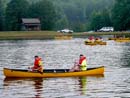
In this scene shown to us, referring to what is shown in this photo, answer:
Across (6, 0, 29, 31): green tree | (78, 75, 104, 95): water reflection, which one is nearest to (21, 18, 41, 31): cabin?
(6, 0, 29, 31): green tree

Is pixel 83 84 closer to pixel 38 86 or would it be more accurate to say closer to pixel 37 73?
pixel 38 86

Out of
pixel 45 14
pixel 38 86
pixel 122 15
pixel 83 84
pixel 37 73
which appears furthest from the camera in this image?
pixel 45 14

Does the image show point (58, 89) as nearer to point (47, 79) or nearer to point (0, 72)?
point (47, 79)

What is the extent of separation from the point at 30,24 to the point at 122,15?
95.0ft

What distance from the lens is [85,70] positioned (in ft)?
155

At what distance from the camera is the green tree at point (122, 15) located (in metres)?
164

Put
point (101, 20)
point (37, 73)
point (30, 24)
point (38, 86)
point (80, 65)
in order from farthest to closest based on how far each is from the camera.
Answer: point (101, 20) < point (30, 24) < point (80, 65) < point (37, 73) < point (38, 86)

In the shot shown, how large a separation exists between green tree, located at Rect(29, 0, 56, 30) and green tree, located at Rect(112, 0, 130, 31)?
1972 cm

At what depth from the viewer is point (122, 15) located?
539ft

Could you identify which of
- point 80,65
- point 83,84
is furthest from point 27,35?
point 83,84

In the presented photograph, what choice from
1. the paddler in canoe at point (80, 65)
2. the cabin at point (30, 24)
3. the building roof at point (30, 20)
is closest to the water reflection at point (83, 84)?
the paddler in canoe at point (80, 65)

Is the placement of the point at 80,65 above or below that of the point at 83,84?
above

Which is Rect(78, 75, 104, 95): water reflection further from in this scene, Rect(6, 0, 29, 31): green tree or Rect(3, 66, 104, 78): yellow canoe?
Rect(6, 0, 29, 31): green tree

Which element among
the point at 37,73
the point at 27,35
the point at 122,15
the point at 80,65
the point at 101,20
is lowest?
the point at 37,73
